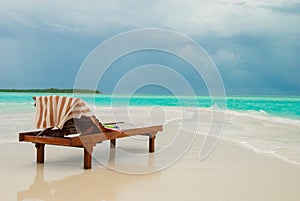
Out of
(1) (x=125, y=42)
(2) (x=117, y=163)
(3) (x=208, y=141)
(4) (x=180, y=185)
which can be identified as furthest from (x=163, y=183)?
(1) (x=125, y=42)

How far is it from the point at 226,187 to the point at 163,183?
678mm

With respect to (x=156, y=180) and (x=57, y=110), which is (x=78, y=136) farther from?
(x=156, y=180)

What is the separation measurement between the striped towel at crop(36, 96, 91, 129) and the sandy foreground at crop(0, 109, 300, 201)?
592mm

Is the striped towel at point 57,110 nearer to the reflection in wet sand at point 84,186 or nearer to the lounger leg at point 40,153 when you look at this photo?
the lounger leg at point 40,153

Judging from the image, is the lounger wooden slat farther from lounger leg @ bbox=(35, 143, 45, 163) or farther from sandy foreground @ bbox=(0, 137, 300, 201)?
sandy foreground @ bbox=(0, 137, 300, 201)

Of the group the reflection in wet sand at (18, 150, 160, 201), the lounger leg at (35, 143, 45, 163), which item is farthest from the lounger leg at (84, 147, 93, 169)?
the lounger leg at (35, 143, 45, 163)

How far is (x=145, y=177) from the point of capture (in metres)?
4.28

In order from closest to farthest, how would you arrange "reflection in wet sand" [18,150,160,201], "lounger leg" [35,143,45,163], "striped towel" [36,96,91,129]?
1. "reflection in wet sand" [18,150,160,201]
2. "striped towel" [36,96,91,129]
3. "lounger leg" [35,143,45,163]

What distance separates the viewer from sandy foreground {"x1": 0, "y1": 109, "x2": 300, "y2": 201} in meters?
3.49

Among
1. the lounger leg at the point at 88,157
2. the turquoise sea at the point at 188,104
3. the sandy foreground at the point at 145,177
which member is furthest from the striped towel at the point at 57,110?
the turquoise sea at the point at 188,104

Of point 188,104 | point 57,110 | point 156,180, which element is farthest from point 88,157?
point 188,104

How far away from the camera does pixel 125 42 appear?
7727 mm

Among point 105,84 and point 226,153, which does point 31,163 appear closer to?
point 226,153

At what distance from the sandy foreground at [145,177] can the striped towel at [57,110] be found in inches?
23.3
